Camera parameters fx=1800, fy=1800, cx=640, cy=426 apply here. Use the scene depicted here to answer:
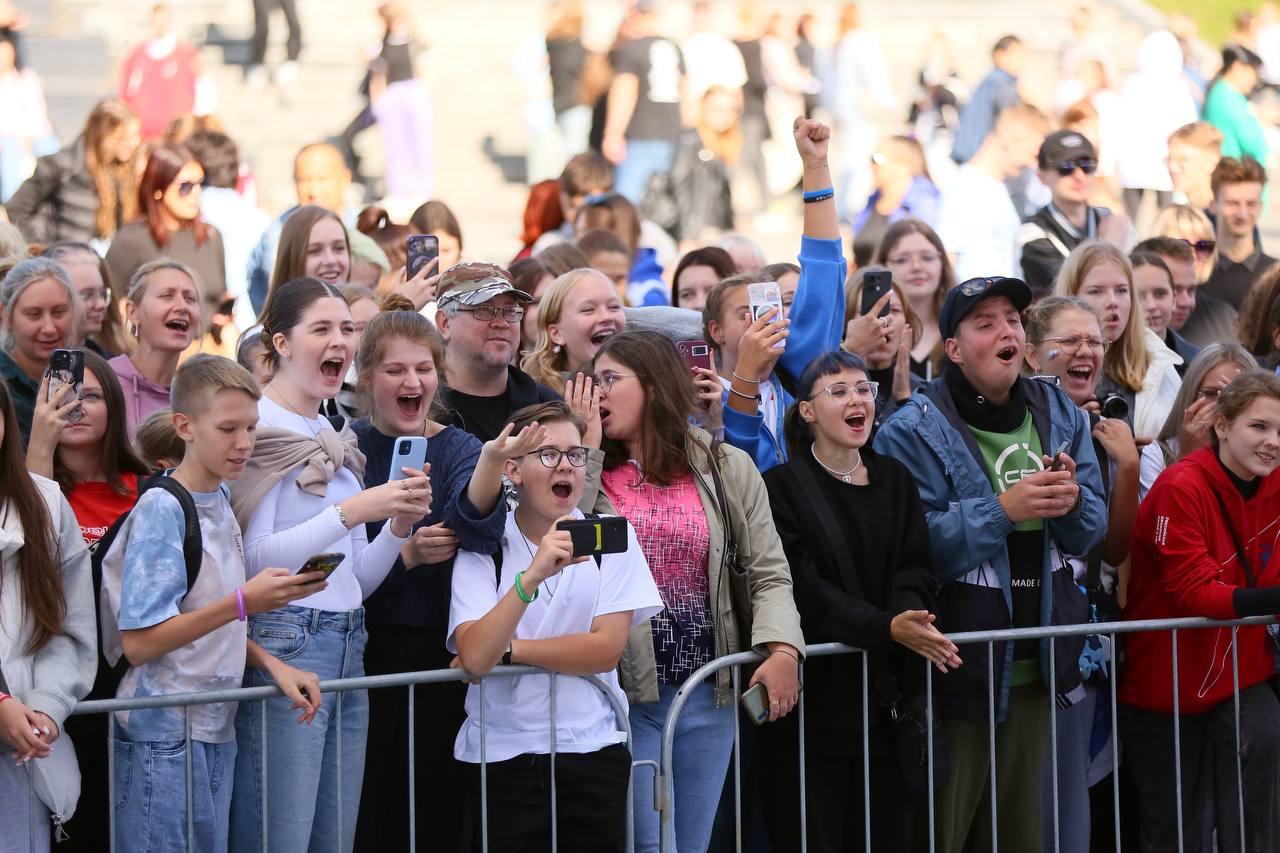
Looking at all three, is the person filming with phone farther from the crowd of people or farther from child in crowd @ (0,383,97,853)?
child in crowd @ (0,383,97,853)

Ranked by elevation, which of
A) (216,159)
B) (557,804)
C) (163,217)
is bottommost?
(557,804)

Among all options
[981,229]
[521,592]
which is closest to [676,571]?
[521,592]

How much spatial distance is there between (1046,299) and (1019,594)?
1.32 meters

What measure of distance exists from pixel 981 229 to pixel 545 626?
6.53 m

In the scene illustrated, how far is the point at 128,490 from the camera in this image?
5.70m

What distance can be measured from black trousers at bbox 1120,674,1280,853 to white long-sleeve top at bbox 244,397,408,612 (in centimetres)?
271

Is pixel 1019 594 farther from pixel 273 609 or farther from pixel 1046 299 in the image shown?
pixel 273 609

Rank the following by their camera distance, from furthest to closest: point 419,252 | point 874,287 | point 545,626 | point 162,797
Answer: point 419,252, point 874,287, point 545,626, point 162,797

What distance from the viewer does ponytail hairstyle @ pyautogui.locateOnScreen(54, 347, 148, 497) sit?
223 inches

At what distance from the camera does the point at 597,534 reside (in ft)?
16.3

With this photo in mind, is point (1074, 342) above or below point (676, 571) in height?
above

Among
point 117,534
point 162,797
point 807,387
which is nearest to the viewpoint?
point 162,797

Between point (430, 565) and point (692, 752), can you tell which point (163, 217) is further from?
point (692, 752)

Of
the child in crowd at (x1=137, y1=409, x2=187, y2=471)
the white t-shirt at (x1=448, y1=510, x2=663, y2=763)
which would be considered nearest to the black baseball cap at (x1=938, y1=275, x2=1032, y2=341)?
the white t-shirt at (x1=448, y1=510, x2=663, y2=763)
